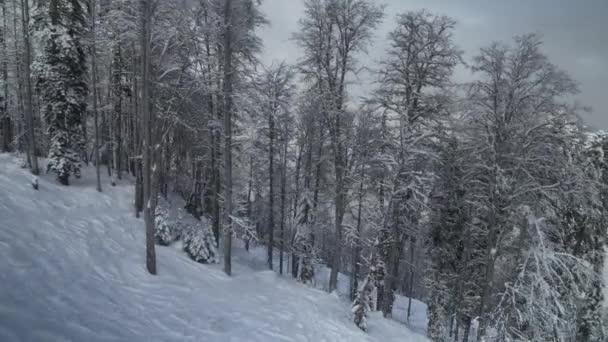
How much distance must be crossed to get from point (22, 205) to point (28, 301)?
640 cm

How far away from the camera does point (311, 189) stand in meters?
16.4

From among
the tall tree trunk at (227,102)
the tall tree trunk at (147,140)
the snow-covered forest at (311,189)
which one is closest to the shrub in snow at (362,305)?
the snow-covered forest at (311,189)

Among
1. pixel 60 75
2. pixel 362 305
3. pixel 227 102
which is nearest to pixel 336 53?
pixel 227 102

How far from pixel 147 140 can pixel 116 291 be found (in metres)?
4.07

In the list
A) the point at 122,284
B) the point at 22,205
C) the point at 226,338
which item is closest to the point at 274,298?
the point at 226,338

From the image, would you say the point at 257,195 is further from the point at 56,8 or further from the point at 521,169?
the point at 521,169

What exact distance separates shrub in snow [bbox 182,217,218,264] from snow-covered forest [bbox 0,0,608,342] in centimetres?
8

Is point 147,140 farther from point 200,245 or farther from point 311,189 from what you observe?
point 311,189

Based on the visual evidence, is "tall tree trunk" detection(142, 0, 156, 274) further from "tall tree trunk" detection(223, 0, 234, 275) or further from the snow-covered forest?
"tall tree trunk" detection(223, 0, 234, 275)

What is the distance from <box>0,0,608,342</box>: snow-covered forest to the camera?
6.91 m

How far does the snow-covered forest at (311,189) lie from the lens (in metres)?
6.91

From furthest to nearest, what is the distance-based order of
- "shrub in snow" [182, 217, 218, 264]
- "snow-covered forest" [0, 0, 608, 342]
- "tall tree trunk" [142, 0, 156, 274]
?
"shrub in snow" [182, 217, 218, 264]
"tall tree trunk" [142, 0, 156, 274]
"snow-covered forest" [0, 0, 608, 342]

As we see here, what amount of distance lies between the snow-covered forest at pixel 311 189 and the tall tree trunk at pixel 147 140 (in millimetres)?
61

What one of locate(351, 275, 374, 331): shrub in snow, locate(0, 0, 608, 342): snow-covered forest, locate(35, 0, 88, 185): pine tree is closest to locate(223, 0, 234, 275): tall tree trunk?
locate(0, 0, 608, 342): snow-covered forest
